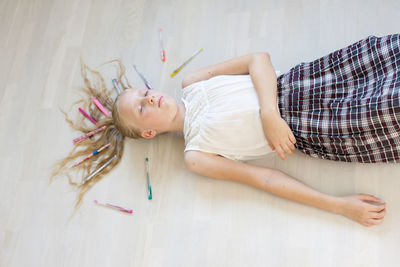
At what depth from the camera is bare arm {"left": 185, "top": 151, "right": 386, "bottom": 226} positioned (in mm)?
1194

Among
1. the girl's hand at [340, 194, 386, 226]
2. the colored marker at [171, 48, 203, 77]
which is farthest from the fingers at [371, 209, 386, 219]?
the colored marker at [171, 48, 203, 77]

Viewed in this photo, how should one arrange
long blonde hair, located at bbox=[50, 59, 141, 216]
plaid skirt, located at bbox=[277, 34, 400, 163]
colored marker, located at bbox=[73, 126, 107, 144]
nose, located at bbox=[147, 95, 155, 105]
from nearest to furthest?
plaid skirt, located at bbox=[277, 34, 400, 163] → nose, located at bbox=[147, 95, 155, 105] → long blonde hair, located at bbox=[50, 59, 141, 216] → colored marker, located at bbox=[73, 126, 107, 144]

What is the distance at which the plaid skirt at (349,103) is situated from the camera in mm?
1110

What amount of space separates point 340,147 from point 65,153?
43.3 inches

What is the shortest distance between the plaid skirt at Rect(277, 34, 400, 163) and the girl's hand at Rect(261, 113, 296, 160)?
0.04 meters

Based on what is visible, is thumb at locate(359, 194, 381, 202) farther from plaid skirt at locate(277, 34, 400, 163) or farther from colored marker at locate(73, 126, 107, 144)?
colored marker at locate(73, 126, 107, 144)

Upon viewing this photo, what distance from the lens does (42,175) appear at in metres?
1.56

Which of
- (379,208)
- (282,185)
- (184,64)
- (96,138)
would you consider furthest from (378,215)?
(96,138)

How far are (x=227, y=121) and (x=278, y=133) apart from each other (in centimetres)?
19

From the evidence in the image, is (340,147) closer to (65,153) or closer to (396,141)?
(396,141)

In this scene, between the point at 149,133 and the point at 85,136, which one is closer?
the point at 149,133

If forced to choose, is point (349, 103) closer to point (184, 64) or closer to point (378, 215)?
point (378, 215)

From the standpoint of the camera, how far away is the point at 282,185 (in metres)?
1.27

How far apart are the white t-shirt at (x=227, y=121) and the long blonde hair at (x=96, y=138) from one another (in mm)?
236
